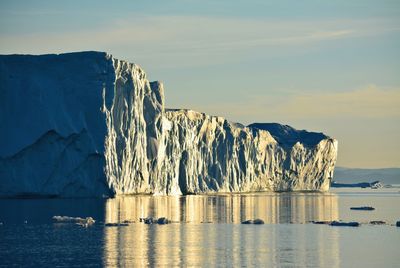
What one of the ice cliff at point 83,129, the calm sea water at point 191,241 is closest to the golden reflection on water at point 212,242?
the calm sea water at point 191,241

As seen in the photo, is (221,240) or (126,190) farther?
(126,190)

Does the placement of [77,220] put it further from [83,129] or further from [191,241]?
[83,129]

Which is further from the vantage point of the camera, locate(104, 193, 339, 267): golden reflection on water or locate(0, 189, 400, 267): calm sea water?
locate(104, 193, 339, 267): golden reflection on water

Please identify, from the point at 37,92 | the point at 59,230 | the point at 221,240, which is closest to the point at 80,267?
the point at 221,240

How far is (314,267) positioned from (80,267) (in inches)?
355

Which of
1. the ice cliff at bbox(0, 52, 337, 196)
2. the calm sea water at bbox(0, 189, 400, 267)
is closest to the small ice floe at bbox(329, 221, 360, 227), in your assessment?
the calm sea water at bbox(0, 189, 400, 267)

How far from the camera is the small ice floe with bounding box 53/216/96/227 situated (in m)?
52.1

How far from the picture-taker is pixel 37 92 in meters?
83.5

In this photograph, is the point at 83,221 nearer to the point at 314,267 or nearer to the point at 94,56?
the point at 314,267

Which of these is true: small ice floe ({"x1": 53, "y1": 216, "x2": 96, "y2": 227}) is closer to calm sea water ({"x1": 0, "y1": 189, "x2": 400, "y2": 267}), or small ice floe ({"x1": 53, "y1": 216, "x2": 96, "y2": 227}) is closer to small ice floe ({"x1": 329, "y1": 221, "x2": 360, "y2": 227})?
calm sea water ({"x1": 0, "y1": 189, "x2": 400, "y2": 267})

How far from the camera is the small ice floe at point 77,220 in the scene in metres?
52.1

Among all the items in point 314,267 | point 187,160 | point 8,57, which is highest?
point 8,57

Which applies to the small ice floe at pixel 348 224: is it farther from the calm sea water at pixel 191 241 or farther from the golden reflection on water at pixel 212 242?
the golden reflection on water at pixel 212 242

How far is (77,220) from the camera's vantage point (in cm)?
5319
